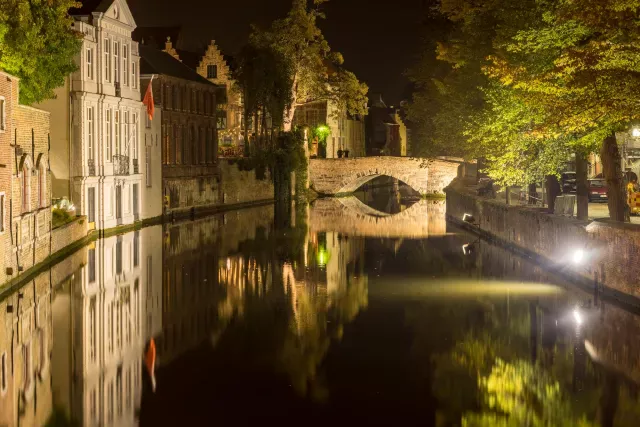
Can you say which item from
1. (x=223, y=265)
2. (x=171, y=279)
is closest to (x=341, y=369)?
(x=171, y=279)

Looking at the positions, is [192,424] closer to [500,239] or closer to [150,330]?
[150,330]

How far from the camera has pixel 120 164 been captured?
152ft

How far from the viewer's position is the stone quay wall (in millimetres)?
21281

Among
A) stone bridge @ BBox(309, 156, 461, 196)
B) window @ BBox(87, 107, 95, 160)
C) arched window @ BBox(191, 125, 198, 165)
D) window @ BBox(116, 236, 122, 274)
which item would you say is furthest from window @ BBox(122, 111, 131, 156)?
stone bridge @ BBox(309, 156, 461, 196)

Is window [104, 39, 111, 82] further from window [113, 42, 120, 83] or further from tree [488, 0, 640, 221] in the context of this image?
tree [488, 0, 640, 221]

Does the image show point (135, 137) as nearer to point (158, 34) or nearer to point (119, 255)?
point (119, 255)

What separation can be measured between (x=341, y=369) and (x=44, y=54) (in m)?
25.0

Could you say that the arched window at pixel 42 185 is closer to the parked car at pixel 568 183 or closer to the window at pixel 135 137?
the window at pixel 135 137

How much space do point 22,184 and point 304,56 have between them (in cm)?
4504

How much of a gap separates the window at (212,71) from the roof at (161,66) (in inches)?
714

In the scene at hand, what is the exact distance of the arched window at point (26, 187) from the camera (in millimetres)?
27925

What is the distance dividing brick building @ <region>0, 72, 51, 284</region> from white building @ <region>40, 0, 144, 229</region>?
31.0 feet

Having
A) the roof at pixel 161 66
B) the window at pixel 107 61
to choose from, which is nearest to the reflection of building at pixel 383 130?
the roof at pixel 161 66

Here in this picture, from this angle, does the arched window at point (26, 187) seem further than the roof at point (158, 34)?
No
